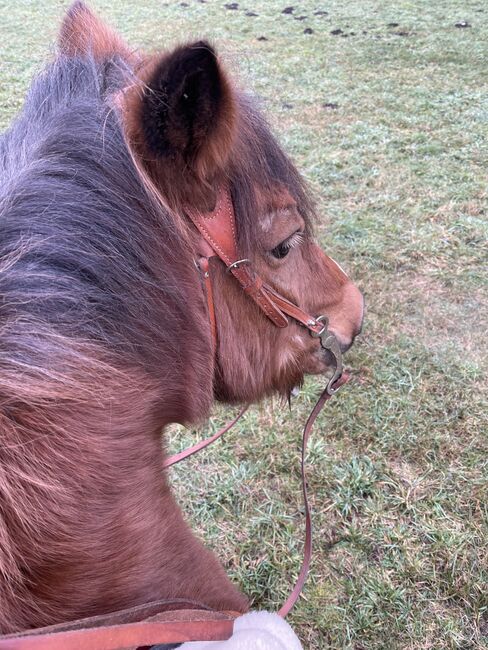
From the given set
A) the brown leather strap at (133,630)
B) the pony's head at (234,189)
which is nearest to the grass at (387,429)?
the pony's head at (234,189)

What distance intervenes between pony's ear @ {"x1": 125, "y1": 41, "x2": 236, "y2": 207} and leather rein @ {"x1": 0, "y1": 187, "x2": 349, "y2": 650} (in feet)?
0.30

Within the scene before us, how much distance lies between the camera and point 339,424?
2.61 metres

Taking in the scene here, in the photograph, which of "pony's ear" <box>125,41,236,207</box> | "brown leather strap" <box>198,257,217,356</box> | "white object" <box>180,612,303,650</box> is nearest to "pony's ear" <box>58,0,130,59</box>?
"pony's ear" <box>125,41,236,207</box>

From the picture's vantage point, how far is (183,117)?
0.86 m

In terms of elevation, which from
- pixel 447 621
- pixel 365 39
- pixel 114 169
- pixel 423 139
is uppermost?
pixel 114 169

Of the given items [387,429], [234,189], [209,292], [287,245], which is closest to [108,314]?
[209,292]

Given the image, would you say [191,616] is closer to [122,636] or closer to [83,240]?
[122,636]

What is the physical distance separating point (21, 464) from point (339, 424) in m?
2.06

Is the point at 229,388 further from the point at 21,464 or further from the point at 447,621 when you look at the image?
the point at 447,621

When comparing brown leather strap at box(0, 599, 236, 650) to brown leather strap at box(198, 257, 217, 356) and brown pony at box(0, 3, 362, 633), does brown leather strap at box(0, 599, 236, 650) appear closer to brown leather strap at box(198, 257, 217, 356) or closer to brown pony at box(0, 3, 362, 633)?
brown pony at box(0, 3, 362, 633)

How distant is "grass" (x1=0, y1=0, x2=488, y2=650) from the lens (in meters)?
1.98

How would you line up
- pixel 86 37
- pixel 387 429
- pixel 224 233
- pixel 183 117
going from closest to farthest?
pixel 183 117 < pixel 224 233 < pixel 86 37 < pixel 387 429

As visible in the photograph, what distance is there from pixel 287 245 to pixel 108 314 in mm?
537

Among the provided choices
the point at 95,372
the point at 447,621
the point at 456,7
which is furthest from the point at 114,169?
the point at 456,7
